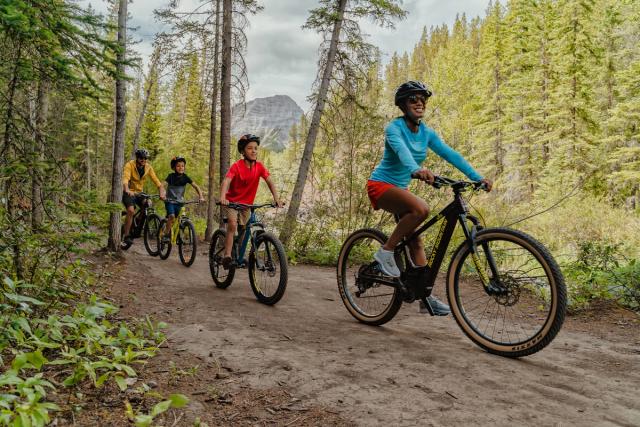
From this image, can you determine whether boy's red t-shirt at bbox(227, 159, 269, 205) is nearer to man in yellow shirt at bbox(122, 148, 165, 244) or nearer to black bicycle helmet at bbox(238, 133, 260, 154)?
black bicycle helmet at bbox(238, 133, 260, 154)

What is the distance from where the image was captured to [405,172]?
4668 mm

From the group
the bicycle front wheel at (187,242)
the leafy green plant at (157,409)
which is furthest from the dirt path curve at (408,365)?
the bicycle front wheel at (187,242)

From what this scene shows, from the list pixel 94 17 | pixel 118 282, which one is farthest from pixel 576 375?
pixel 118 282

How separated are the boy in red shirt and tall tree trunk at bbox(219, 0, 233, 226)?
6.53 metres

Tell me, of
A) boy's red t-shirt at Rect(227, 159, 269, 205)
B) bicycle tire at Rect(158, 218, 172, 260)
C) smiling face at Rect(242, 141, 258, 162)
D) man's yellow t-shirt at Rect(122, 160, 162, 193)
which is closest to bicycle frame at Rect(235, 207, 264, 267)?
boy's red t-shirt at Rect(227, 159, 269, 205)

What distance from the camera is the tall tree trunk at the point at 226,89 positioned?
1330 centimetres

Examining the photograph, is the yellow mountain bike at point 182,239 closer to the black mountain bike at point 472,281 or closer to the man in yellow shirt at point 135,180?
the man in yellow shirt at point 135,180

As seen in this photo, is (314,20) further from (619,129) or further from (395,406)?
(619,129)

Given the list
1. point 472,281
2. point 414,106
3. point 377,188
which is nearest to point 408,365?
point 472,281

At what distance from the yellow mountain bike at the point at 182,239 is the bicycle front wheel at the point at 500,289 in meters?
6.51

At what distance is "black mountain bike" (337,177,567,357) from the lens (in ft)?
12.0

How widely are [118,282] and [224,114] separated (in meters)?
7.84

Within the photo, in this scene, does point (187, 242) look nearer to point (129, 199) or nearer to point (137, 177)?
point (129, 199)

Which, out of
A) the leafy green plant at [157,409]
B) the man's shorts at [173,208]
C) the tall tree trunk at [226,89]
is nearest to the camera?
the leafy green plant at [157,409]
